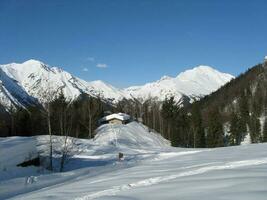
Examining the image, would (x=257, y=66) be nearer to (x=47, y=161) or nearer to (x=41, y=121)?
(x=41, y=121)

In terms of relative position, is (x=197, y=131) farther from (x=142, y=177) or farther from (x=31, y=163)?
(x=142, y=177)

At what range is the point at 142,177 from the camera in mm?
17906

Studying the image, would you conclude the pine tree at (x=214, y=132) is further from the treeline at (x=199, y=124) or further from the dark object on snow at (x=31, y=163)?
the dark object on snow at (x=31, y=163)

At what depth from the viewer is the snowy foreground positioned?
36.9ft

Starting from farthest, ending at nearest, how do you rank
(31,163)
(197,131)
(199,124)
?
(199,124), (197,131), (31,163)

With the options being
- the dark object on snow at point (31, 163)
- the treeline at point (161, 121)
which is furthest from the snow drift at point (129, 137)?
the dark object on snow at point (31, 163)

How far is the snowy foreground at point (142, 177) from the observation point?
36.9 ft

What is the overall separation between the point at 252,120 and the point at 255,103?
36500 mm


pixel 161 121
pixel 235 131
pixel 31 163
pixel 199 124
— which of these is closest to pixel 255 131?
pixel 235 131

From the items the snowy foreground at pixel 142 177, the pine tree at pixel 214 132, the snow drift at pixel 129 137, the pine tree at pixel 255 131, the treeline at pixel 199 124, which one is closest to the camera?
the snowy foreground at pixel 142 177

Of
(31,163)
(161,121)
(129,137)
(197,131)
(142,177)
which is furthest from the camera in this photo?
(161,121)

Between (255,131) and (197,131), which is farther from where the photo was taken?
(255,131)

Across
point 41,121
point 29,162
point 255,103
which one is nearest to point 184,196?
point 29,162

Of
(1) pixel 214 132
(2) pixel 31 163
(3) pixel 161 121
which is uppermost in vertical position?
(3) pixel 161 121
